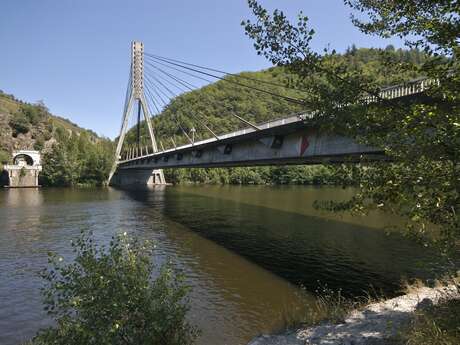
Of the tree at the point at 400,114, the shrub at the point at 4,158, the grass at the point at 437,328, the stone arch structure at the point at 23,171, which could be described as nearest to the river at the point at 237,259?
the tree at the point at 400,114

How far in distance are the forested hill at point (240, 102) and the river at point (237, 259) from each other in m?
3.43

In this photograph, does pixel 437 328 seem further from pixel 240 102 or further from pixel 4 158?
pixel 4 158

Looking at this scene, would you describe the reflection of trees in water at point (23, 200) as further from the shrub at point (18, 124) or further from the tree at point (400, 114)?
the shrub at point (18, 124)

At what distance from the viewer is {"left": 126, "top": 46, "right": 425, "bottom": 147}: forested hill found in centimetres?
693

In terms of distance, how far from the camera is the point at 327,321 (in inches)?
443

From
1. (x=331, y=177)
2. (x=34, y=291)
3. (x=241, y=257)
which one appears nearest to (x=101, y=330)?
(x=331, y=177)

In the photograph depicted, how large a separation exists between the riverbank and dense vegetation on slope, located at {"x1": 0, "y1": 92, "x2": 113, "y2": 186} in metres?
97.7

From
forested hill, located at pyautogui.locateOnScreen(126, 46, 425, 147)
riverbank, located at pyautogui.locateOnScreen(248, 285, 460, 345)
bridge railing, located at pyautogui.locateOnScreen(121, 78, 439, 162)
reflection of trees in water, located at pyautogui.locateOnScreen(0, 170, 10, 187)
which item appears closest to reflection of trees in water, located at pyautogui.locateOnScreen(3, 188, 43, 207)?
forested hill, located at pyautogui.locateOnScreen(126, 46, 425, 147)

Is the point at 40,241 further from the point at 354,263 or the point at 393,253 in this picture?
the point at 393,253

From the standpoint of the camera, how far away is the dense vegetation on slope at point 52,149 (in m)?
97.4

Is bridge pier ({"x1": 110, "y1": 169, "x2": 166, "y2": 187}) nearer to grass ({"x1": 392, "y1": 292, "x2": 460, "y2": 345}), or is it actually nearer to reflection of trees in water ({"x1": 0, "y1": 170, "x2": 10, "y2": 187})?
reflection of trees in water ({"x1": 0, "y1": 170, "x2": 10, "y2": 187})

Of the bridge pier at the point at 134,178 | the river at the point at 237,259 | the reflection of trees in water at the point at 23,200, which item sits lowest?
the river at the point at 237,259

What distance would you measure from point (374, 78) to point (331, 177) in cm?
201

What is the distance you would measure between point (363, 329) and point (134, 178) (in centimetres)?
10217
